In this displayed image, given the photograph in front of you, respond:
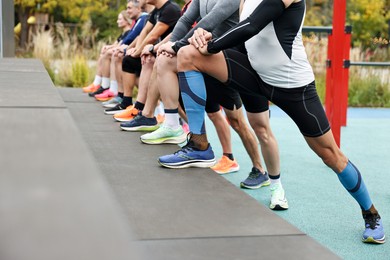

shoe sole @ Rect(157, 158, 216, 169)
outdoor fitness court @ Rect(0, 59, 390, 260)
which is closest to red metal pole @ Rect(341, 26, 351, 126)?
outdoor fitness court @ Rect(0, 59, 390, 260)

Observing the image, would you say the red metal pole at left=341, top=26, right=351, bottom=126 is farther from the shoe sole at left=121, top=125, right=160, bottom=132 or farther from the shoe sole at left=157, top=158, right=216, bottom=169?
the shoe sole at left=157, top=158, right=216, bottom=169

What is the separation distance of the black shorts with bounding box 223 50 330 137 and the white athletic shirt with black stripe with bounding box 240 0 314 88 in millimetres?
41

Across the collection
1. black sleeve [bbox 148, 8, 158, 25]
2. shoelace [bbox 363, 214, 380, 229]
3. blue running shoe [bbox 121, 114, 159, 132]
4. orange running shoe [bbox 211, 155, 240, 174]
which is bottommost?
orange running shoe [bbox 211, 155, 240, 174]

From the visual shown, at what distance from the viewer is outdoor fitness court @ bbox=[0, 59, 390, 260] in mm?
1031

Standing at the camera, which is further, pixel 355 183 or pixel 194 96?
pixel 194 96

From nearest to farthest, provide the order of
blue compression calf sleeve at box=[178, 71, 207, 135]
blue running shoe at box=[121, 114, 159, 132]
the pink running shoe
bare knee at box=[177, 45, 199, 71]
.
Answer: bare knee at box=[177, 45, 199, 71]
blue compression calf sleeve at box=[178, 71, 207, 135]
blue running shoe at box=[121, 114, 159, 132]
the pink running shoe

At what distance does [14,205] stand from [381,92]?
446 inches

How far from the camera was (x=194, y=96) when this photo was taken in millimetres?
4125

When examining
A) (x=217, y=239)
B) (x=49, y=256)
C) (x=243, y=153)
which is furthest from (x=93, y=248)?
(x=243, y=153)

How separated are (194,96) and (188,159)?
0.40 metres

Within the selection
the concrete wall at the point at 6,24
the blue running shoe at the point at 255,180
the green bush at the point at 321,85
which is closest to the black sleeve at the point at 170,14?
the blue running shoe at the point at 255,180

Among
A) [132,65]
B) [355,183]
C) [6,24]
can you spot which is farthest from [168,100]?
[6,24]

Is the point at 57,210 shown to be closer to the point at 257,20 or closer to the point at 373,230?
the point at 257,20

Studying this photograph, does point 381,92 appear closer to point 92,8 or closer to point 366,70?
point 366,70
